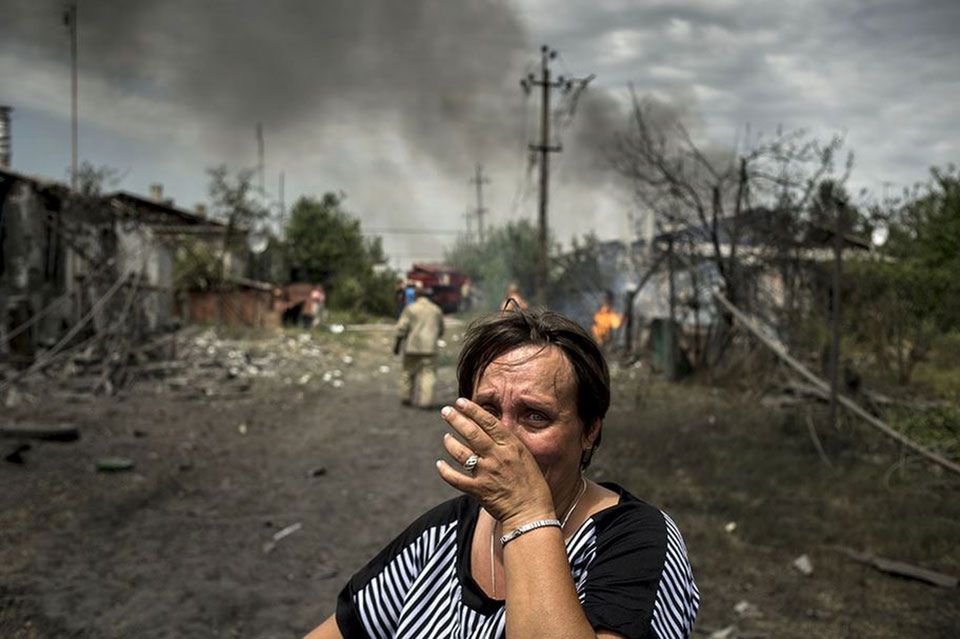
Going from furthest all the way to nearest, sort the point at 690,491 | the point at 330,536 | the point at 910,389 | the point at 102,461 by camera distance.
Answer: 1. the point at 910,389
2. the point at 102,461
3. the point at 690,491
4. the point at 330,536

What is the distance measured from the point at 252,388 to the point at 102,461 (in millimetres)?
6053

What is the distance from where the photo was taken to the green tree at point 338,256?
1673 cm

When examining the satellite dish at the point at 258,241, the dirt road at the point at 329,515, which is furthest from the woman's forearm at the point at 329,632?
the satellite dish at the point at 258,241

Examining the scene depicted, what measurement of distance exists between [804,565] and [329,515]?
3490 millimetres

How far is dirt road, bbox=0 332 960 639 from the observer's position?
4773 millimetres

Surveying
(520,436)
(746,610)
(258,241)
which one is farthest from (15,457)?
(258,241)

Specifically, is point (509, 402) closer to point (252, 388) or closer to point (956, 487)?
point (956, 487)

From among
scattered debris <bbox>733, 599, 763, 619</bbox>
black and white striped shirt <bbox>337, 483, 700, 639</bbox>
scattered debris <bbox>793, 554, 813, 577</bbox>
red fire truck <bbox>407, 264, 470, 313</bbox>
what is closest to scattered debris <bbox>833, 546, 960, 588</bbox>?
scattered debris <bbox>793, 554, 813, 577</bbox>

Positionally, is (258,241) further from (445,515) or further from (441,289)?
(445,515)

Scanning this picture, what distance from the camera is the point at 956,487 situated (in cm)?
745

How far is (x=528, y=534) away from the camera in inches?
56.1

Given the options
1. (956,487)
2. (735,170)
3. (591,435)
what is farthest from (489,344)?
(735,170)

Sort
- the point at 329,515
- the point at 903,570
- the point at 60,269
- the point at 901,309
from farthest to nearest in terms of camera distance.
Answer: the point at 60,269, the point at 901,309, the point at 329,515, the point at 903,570

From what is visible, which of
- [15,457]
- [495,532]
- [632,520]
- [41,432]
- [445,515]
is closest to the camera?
[632,520]
